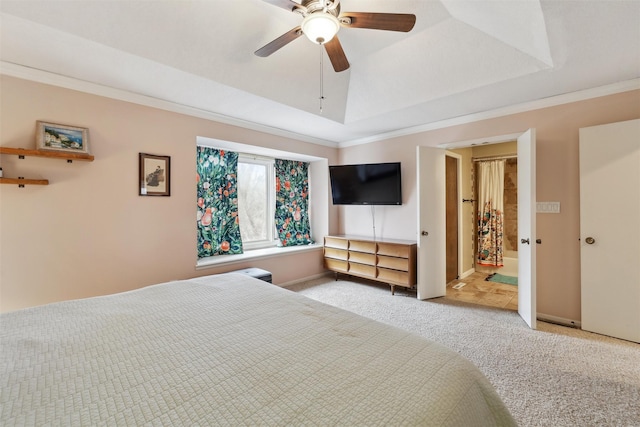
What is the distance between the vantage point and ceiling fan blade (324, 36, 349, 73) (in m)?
1.86

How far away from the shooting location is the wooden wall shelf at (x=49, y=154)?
6.82 feet

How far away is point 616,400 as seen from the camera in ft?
5.67

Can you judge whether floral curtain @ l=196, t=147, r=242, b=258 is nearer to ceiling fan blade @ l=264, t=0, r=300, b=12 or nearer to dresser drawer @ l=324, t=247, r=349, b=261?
dresser drawer @ l=324, t=247, r=349, b=261

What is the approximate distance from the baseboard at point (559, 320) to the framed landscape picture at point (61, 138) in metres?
4.85

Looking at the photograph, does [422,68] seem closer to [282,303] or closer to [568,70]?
[568,70]

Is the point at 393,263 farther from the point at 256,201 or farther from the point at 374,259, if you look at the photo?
the point at 256,201

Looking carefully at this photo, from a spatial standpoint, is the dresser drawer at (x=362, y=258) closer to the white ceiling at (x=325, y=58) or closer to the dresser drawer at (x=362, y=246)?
the dresser drawer at (x=362, y=246)

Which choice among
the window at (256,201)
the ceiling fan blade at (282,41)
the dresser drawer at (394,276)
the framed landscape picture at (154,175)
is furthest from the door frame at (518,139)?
the framed landscape picture at (154,175)

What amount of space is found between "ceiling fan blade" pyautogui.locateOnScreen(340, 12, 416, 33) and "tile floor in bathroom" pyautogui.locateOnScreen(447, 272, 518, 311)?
10.8 feet

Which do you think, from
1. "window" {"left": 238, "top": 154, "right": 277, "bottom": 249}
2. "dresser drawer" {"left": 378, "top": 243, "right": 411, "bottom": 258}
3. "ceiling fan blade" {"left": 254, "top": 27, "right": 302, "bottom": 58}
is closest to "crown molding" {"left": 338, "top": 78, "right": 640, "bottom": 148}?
"dresser drawer" {"left": 378, "top": 243, "right": 411, "bottom": 258}

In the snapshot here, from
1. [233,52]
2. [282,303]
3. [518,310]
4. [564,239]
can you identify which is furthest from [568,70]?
[282,303]

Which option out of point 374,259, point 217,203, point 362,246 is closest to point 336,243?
point 362,246

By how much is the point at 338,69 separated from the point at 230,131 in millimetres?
1873

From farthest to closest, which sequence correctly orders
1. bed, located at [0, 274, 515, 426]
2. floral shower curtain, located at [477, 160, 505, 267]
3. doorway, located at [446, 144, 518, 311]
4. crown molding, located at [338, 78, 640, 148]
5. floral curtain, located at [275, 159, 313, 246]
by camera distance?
1. floral shower curtain, located at [477, 160, 505, 267]
2. floral curtain, located at [275, 159, 313, 246]
3. doorway, located at [446, 144, 518, 311]
4. crown molding, located at [338, 78, 640, 148]
5. bed, located at [0, 274, 515, 426]
